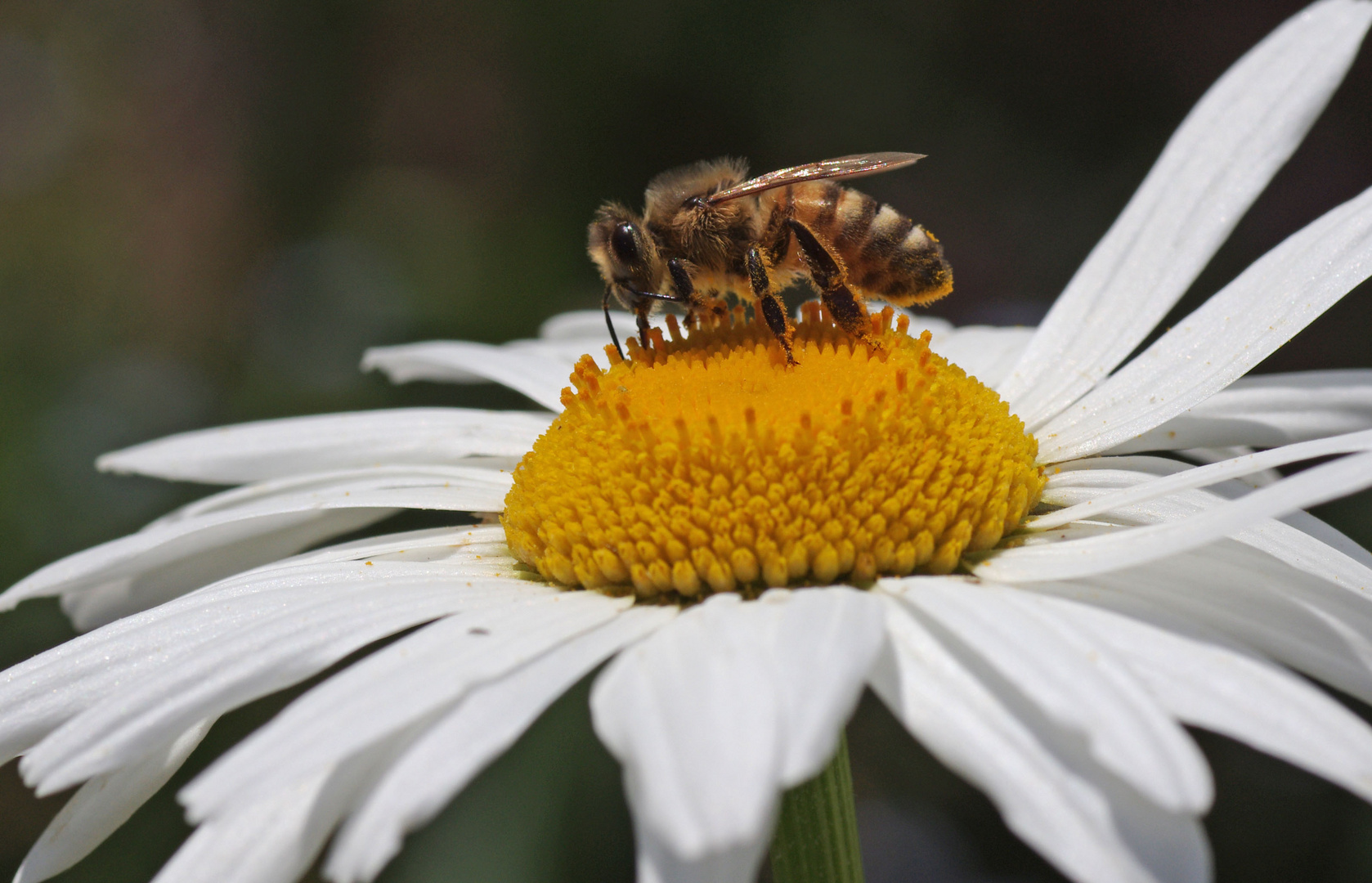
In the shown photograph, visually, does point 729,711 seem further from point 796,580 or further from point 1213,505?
point 1213,505

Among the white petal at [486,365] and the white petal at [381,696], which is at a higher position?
the white petal at [486,365]

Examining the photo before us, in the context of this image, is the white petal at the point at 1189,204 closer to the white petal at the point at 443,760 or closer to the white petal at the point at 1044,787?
the white petal at the point at 1044,787

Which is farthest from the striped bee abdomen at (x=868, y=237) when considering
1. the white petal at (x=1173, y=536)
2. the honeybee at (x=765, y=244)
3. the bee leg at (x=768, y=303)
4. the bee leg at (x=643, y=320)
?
the white petal at (x=1173, y=536)

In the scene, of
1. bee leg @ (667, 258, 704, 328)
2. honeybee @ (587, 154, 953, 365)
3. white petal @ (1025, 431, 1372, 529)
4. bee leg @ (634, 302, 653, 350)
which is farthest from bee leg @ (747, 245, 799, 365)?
white petal @ (1025, 431, 1372, 529)

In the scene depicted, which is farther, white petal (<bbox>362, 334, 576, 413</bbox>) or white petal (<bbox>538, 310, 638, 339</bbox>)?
white petal (<bbox>538, 310, 638, 339</bbox>)

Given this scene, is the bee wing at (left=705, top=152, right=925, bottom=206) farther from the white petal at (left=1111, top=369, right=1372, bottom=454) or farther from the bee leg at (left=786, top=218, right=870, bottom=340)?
the white petal at (left=1111, top=369, right=1372, bottom=454)

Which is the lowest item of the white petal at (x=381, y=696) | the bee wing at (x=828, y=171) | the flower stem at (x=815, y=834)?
the flower stem at (x=815, y=834)
